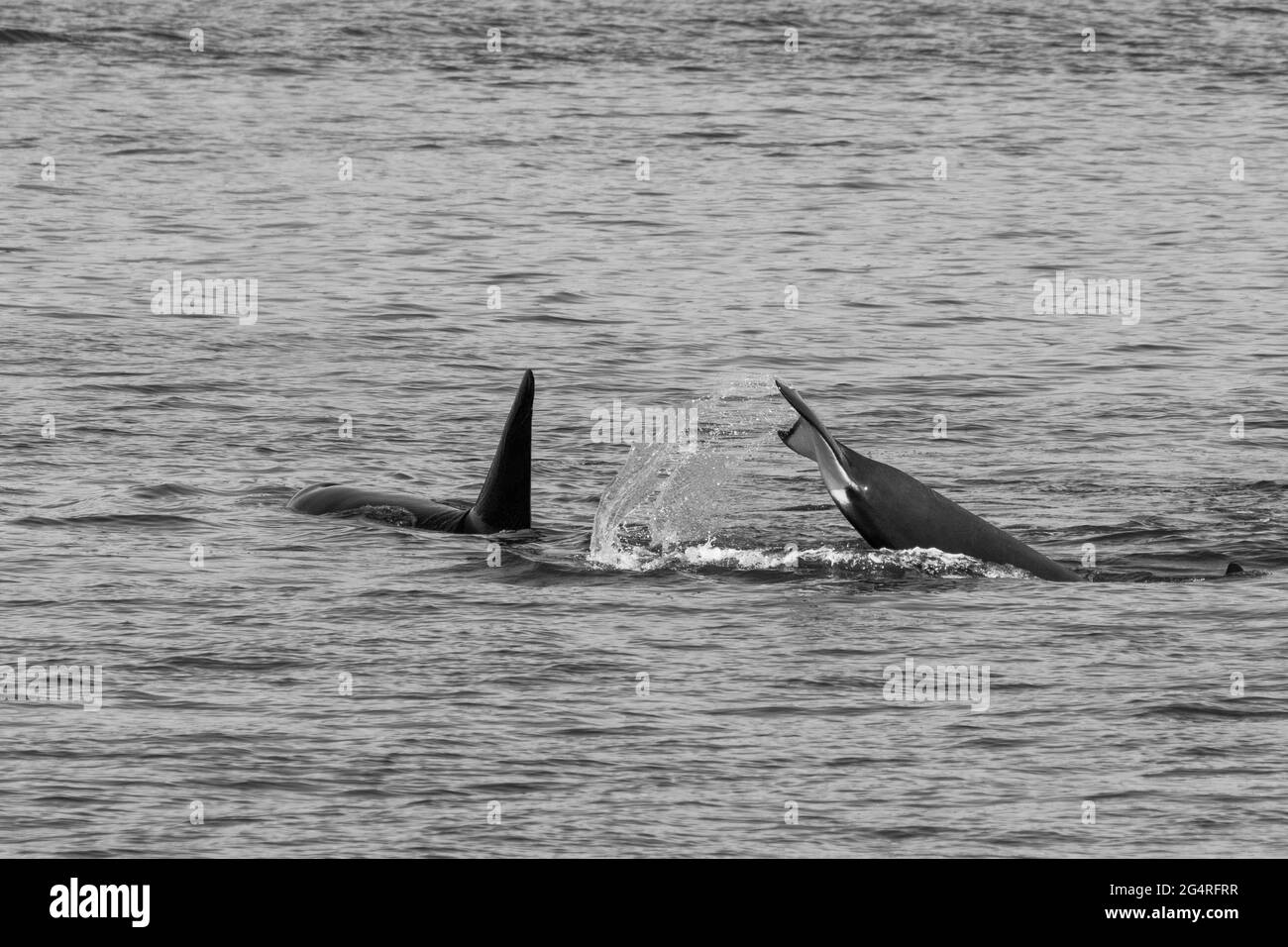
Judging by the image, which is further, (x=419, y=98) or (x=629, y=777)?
(x=419, y=98)

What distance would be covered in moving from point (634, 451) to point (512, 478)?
13.9 ft

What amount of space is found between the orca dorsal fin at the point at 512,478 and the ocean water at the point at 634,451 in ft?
1.47

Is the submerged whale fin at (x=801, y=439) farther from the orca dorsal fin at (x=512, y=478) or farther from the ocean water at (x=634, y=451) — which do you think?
the orca dorsal fin at (x=512, y=478)

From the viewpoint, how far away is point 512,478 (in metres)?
20.0

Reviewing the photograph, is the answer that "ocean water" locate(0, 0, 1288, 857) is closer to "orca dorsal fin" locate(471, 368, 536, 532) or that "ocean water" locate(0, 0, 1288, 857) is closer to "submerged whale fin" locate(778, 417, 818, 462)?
"orca dorsal fin" locate(471, 368, 536, 532)

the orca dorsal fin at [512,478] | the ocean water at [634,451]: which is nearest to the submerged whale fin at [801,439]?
the ocean water at [634,451]

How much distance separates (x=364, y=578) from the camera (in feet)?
62.0

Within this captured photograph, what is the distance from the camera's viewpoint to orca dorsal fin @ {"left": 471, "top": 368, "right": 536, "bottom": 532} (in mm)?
19734

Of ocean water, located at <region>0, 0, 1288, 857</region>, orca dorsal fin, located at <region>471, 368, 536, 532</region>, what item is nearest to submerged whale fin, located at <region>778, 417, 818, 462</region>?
ocean water, located at <region>0, 0, 1288, 857</region>

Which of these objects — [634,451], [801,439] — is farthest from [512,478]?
[634,451]
